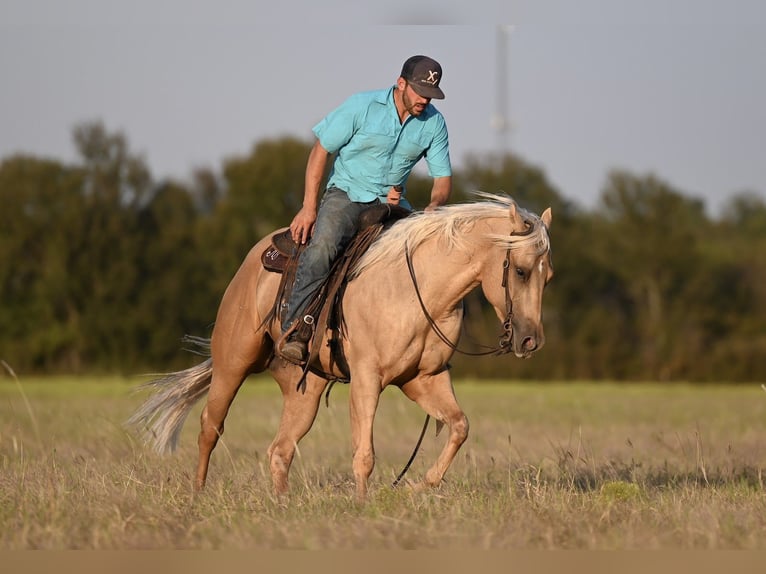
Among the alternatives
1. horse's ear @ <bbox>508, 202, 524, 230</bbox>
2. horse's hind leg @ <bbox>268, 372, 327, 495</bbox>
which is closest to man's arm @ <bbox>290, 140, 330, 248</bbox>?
horse's hind leg @ <bbox>268, 372, 327, 495</bbox>

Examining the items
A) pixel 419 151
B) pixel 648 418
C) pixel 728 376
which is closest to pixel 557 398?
pixel 648 418

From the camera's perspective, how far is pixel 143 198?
166 feet

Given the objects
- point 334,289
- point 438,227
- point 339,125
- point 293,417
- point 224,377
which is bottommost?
point 293,417

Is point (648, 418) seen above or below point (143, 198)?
below

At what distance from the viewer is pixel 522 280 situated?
Answer: 768cm

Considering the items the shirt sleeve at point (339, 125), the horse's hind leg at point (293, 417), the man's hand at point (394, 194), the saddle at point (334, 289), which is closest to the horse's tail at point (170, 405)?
the horse's hind leg at point (293, 417)

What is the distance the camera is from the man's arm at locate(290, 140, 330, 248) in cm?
848

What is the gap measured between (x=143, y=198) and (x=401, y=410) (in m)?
32.7

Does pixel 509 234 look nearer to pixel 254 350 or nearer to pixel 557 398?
pixel 254 350

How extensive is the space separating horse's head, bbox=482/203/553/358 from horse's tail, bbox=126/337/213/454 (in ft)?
10.6

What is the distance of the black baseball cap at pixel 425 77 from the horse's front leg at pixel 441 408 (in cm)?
196

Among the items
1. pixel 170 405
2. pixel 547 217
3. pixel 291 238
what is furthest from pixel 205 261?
pixel 547 217

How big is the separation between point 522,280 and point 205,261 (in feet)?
144

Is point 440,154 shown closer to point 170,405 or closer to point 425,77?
point 425,77
